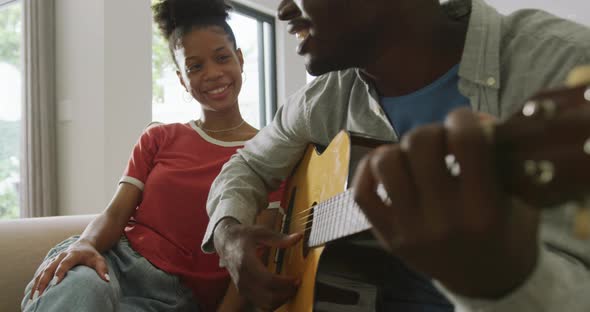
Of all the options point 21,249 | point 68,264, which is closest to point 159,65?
point 21,249

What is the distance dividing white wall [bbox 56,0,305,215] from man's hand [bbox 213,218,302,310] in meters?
1.79

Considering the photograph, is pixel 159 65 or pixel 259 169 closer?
pixel 259 169

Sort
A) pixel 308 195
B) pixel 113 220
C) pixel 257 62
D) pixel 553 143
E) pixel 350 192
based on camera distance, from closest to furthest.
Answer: pixel 553 143 < pixel 350 192 < pixel 308 195 < pixel 113 220 < pixel 257 62

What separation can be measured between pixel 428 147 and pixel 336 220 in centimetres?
40

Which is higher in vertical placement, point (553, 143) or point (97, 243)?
point (553, 143)

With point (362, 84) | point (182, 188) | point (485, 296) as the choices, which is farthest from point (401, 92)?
point (182, 188)

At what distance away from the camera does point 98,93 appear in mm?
2594

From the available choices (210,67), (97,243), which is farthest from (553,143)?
(210,67)

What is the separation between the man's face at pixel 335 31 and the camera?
0.85 meters

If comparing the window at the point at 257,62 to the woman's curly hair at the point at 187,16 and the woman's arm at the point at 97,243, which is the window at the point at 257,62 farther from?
the woman's arm at the point at 97,243

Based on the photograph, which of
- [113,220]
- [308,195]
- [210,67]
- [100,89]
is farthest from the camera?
[100,89]

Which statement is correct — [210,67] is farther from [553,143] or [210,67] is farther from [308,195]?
[553,143]

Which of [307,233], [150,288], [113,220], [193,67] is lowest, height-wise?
[150,288]

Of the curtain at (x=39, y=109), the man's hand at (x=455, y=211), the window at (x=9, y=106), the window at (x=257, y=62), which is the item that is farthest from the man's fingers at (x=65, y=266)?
the window at (x=257, y=62)
